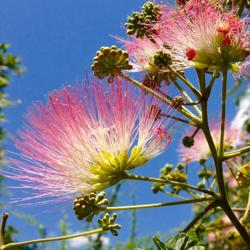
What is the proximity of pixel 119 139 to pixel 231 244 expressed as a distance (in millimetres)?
2066

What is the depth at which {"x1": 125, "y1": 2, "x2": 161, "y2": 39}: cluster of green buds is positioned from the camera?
251 cm

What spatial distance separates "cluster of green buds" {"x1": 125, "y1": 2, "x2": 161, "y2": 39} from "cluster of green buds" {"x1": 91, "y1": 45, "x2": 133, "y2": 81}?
0.16m

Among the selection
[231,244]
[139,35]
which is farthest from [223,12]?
[231,244]

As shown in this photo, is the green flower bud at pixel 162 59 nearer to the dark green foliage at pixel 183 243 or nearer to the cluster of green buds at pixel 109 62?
the cluster of green buds at pixel 109 62

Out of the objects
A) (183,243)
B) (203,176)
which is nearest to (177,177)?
(203,176)

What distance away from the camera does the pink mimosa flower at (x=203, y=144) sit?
3686 mm

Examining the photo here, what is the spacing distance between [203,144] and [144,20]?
4.78 ft

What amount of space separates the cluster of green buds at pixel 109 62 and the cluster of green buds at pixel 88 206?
578 mm

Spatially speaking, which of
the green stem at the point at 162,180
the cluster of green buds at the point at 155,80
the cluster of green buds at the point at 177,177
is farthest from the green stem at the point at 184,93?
the cluster of green buds at the point at 177,177

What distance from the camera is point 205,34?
236 centimetres

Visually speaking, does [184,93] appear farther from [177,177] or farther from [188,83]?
[177,177]

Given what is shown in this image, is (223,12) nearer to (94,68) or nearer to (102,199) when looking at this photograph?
(94,68)

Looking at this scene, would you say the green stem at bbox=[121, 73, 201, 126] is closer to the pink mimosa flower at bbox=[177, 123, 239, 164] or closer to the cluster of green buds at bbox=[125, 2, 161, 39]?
the cluster of green buds at bbox=[125, 2, 161, 39]

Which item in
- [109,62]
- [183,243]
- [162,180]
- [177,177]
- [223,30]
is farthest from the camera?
[177,177]
